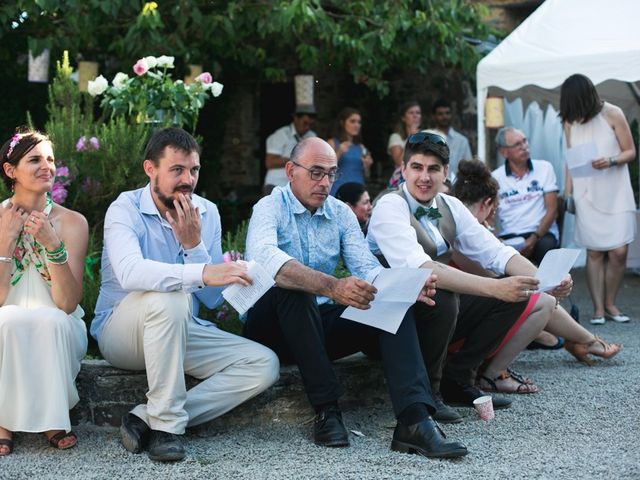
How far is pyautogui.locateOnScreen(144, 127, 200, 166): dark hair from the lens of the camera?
13.9 ft

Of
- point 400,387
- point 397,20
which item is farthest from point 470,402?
point 397,20

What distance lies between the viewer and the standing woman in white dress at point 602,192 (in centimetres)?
739

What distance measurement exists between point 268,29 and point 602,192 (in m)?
3.14

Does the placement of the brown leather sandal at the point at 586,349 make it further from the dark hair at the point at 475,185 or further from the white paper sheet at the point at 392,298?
the white paper sheet at the point at 392,298

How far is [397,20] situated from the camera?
942cm

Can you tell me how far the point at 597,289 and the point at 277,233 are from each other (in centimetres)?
381

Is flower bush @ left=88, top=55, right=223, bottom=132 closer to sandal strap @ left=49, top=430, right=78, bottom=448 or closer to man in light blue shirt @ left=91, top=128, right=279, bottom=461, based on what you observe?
man in light blue shirt @ left=91, top=128, right=279, bottom=461

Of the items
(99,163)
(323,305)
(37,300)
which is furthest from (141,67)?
(37,300)

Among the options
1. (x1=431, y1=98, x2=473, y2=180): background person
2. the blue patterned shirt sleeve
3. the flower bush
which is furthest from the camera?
(x1=431, y1=98, x2=473, y2=180): background person

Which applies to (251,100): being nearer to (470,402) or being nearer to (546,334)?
(546,334)

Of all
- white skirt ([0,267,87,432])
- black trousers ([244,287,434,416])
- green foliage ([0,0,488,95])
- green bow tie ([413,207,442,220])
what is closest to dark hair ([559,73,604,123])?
green foliage ([0,0,488,95])

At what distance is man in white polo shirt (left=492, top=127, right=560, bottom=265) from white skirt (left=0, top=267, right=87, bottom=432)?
431 centimetres

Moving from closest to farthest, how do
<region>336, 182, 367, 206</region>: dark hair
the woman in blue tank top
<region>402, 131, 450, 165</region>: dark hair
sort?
<region>402, 131, 450, 165</region>: dark hair
<region>336, 182, 367, 206</region>: dark hair
the woman in blue tank top

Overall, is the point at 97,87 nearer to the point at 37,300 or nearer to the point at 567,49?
the point at 37,300
